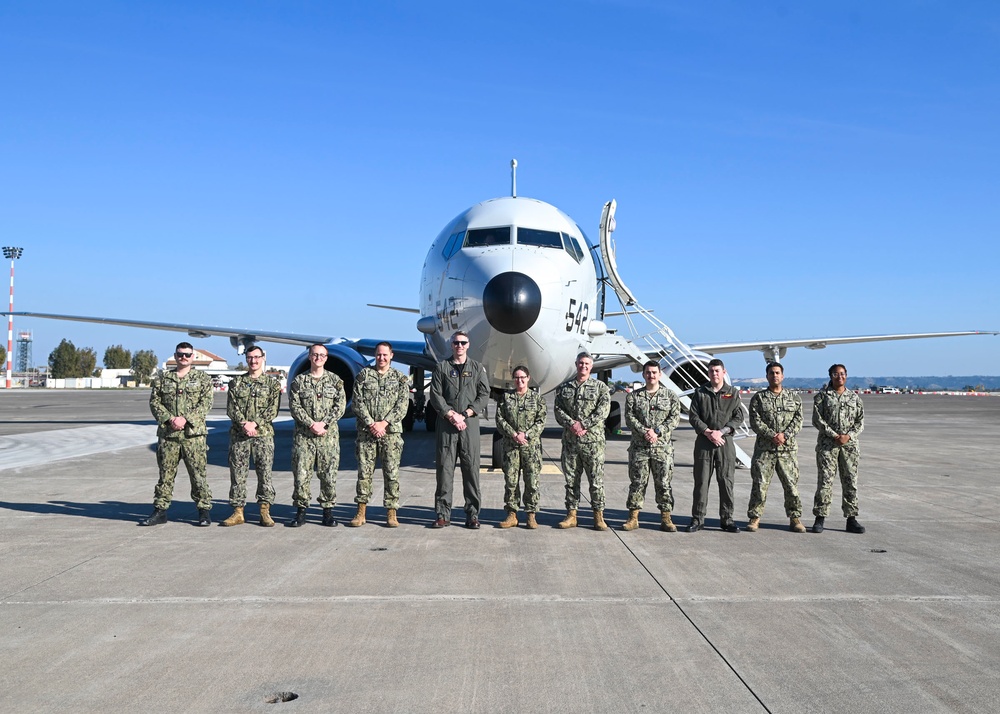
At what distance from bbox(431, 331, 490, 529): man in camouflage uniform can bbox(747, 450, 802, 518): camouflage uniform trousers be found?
2714 millimetres

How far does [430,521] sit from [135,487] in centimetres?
442

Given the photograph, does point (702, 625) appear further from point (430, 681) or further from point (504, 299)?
point (504, 299)

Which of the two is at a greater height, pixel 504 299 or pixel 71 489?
pixel 504 299

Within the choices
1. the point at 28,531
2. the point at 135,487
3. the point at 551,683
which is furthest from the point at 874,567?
the point at 135,487

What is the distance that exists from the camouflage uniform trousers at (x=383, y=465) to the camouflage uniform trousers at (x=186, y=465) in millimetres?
1489

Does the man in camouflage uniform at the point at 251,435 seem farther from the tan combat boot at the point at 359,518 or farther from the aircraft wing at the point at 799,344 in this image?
the aircraft wing at the point at 799,344

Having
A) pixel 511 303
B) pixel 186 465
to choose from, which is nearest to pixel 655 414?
pixel 511 303

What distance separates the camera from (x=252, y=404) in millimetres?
8188

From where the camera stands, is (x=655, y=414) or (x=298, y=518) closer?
(x=298, y=518)

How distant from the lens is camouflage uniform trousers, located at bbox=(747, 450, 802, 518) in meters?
7.91

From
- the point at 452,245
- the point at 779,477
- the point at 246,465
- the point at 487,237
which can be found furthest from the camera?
the point at 452,245

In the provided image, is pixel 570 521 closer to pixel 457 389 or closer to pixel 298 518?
pixel 457 389

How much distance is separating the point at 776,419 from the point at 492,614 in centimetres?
424

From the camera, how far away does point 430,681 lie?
3.83 m
